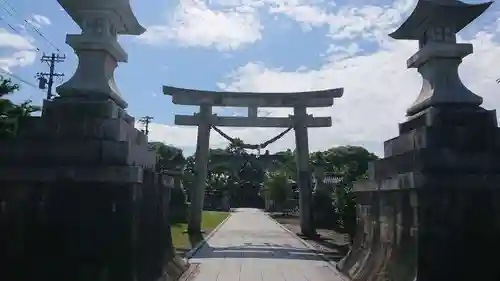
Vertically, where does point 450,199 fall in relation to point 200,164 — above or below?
below

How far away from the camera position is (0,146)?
21.6ft

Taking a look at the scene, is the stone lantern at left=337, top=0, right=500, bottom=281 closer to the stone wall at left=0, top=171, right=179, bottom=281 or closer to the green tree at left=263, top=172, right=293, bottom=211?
the stone wall at left=0, top=171, right=179, bottom=281

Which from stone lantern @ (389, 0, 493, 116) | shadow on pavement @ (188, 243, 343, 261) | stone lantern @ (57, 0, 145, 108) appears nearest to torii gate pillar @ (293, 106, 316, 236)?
shadow on pavement @ (188, 243, 343, 261)

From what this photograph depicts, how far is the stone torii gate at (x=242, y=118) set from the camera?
17.2 meters

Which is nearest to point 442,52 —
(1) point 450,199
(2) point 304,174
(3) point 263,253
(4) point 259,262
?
(1) point 450,199

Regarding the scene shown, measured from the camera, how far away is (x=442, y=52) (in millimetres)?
7141

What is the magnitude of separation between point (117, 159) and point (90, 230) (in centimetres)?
98

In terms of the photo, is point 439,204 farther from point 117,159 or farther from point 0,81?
point 0,81

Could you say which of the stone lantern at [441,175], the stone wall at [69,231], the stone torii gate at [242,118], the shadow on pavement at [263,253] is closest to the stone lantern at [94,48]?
the stone wall at [69,231]

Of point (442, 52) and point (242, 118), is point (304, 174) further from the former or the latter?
point (442, 52)

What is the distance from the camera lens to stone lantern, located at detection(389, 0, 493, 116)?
6.96m

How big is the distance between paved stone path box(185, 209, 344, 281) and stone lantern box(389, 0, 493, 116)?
4.21 meters

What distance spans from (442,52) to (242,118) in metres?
11.3

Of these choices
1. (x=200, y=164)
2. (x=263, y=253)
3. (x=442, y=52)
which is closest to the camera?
(x=442, y=52)
